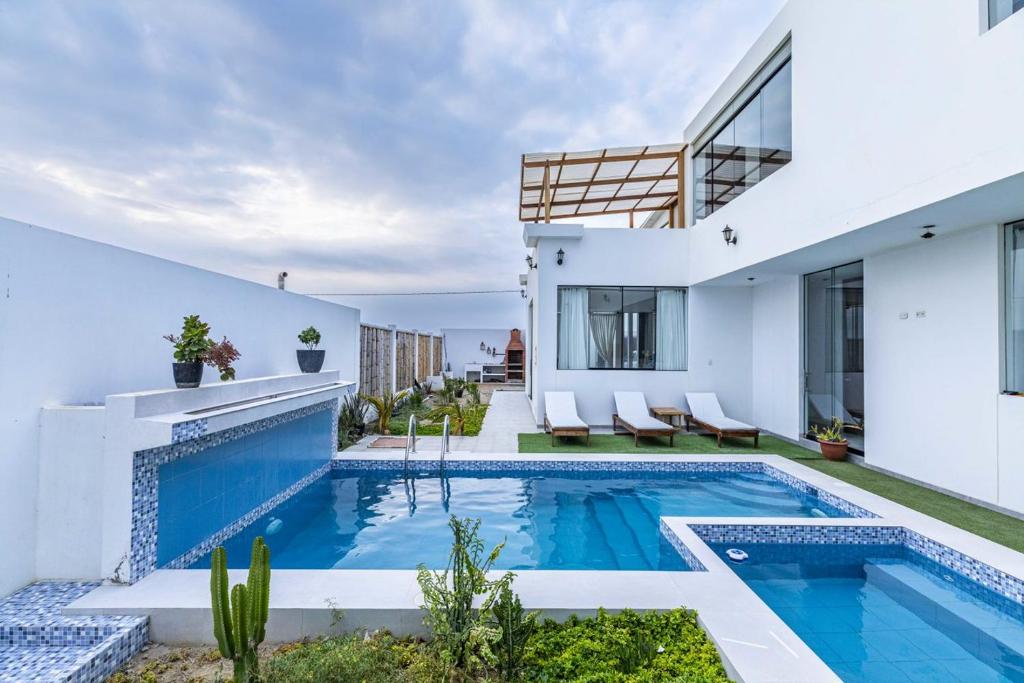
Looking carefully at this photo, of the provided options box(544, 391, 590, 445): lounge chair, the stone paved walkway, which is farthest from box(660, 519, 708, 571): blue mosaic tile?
box(544, 391, 590, 445): lounge chair

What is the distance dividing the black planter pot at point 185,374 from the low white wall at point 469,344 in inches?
797

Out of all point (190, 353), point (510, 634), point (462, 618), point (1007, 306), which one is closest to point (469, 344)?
point (190, 353)

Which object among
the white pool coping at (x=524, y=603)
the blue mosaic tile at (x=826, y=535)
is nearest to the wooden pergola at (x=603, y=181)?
the blue mosaic tile at (x=826, y=535)

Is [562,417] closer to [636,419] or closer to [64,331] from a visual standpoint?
[636,419]

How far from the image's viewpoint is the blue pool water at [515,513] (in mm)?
4891

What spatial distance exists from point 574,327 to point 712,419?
3570 mm

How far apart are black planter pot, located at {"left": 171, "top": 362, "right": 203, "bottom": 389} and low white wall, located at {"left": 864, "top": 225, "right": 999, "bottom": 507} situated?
343 inches

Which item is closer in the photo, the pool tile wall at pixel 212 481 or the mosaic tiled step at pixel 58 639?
the mosaic tiled step at pixel 58 639

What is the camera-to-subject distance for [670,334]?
36.1ft

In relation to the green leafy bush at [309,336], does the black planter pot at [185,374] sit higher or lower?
lower

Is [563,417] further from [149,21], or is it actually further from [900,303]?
[149,21]

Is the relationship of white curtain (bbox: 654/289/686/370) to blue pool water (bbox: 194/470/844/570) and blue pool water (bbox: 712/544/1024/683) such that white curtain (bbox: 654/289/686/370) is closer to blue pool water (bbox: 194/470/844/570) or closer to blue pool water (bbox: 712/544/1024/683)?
blue pool water (bbox: 194/470/844/570)

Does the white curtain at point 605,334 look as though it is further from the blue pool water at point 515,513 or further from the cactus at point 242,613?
the cactus at point 242,613

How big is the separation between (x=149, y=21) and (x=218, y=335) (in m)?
4.81
